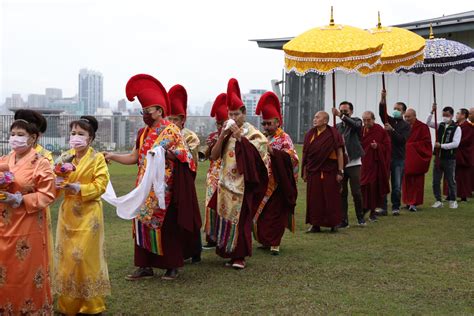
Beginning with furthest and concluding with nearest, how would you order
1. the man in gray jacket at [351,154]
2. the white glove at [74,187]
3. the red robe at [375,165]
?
1. the red robe at [375,165]
2. the man in gray jacket at [351,154]
3. the white glove at [74,187]

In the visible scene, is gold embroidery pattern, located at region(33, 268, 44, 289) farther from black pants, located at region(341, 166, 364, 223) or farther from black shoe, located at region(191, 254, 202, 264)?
black pants, located at region(341, 166, 364, 223)

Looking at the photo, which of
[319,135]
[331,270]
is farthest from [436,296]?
[319,135]

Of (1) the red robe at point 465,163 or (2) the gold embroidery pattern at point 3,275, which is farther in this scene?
(1) the red robe at point 465,163

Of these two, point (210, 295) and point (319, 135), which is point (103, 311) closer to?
point (210, 295)

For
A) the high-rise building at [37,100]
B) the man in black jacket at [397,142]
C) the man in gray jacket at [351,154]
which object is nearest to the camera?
the man in gray jacket at [351,154]

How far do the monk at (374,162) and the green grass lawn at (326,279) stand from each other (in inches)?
53.3

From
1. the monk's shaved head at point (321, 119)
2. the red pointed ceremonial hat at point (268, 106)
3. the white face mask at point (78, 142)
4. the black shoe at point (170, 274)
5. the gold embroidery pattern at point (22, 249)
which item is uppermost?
the red pointed ceremonial hat at point (268, 106)

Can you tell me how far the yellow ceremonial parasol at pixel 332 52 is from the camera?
942cm

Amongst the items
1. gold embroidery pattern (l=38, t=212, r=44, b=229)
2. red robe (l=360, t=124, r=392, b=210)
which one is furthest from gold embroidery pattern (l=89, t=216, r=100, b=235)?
red robe (l=360, t=124, r=392, b=210)

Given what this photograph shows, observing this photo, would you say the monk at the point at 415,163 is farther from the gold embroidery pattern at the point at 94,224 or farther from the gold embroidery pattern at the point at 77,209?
the gold embroidery pattern at the point at 77,209

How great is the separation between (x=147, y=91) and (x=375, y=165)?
564cm

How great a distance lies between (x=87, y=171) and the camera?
5625mm

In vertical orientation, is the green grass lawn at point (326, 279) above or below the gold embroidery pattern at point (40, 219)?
below

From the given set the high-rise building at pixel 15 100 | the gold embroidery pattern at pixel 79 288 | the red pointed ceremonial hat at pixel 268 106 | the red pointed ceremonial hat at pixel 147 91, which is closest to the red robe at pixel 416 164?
the red pointed ceremonial hat at pixel 268 106
